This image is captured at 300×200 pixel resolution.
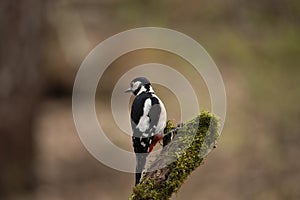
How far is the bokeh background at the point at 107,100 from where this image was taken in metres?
9.27

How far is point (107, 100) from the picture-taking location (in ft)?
38.7

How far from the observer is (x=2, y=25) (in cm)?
885

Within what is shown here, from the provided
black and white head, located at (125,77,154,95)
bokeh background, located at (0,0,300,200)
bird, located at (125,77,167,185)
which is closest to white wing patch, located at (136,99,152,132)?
bird, located at (125,77,167,185)

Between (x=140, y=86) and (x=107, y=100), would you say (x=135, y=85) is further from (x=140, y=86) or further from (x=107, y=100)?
(x=107, y=100)

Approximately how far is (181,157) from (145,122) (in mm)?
226

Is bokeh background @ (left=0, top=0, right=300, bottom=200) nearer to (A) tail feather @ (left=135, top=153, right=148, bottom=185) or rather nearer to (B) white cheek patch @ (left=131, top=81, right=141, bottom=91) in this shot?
(B) white cheek patch @ (left=131, top=81, right=141, bottom=91)

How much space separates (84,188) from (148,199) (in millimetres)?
7358

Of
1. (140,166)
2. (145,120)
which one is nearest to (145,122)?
(145,120)

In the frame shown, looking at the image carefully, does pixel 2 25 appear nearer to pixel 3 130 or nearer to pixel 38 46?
pixel 38 46

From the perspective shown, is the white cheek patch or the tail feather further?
the white cheek patch

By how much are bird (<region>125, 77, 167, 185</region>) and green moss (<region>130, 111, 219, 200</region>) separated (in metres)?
0.07

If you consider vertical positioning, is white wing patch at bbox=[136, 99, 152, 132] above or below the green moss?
above

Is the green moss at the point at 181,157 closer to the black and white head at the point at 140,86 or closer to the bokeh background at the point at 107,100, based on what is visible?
the black and white head at the point at 140,86

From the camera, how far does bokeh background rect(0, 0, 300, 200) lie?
9266 mm
